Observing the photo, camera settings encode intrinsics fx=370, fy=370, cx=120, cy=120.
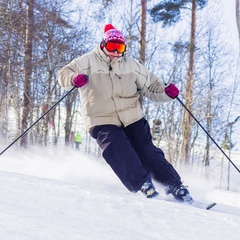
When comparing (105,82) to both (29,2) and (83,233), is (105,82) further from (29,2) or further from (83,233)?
(29,2)

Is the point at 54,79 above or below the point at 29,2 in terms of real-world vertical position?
below

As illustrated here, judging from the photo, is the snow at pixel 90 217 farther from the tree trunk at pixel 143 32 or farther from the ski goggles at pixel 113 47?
the tree trunk at pixel 143 32

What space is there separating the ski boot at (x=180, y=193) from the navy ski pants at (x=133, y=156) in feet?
0.18

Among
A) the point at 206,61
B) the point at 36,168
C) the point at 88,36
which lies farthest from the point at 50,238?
the point at 206,61

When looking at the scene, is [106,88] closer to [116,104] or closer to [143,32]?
[116,104]

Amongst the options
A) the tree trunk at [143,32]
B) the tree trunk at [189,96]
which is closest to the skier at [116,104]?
the tree trunk at [143,32]

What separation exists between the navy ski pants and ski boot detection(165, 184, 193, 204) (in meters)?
0.06

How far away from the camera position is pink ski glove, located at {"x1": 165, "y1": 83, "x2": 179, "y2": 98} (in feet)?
10.6

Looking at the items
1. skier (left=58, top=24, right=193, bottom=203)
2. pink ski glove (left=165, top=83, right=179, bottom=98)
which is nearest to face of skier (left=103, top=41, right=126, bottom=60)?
skier (left=58, top=24, right=193, bottom=203)

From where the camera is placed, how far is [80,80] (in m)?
2.92

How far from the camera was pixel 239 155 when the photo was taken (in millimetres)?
25547

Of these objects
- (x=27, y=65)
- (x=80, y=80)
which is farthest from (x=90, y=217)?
(x=27, y=65)

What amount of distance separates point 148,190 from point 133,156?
310 millimetres

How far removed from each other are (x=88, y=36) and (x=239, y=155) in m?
15.1
